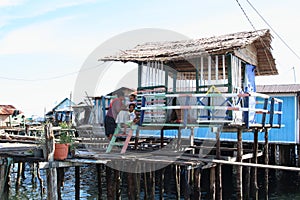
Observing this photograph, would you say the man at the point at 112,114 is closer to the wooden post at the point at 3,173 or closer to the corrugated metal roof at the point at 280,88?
the wooden post at the point at 3,173

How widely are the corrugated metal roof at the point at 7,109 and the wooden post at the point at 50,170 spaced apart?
35.5 metres

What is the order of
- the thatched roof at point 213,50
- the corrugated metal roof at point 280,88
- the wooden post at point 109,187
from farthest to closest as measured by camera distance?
the corrugated metal roof at point 280,88 < the wooden post at point 109,187 < the thatched roof at point 213,50

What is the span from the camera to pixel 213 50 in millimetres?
9734

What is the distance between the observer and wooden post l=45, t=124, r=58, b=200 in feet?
28.4

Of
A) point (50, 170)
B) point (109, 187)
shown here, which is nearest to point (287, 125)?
point (109, 187)

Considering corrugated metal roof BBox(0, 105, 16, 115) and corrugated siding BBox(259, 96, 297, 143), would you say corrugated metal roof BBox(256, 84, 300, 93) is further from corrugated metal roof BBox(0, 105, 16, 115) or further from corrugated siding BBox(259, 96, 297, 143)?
corrugated metal roof BBox(0, 105, 16, 115)

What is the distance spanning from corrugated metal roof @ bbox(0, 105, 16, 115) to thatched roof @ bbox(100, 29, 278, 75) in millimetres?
32609

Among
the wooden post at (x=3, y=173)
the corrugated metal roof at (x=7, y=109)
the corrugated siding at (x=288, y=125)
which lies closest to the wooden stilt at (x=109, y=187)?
the wooden post at (x=3, y=173)

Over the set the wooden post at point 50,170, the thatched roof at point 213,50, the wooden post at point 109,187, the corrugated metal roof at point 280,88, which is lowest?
the wooden post at point 109,187

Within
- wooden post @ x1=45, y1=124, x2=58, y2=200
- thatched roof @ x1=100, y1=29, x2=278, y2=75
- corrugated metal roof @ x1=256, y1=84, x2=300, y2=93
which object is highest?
thatched roof @ x1=100, y1=29, x2=278, y2=75

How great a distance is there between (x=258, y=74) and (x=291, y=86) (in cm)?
585

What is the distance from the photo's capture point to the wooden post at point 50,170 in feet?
28.4

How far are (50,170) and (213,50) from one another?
533 centimetres

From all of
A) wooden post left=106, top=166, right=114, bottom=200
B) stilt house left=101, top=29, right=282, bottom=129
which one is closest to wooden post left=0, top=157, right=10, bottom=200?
wooden post left=106, top=166, right=114, bottom=200
